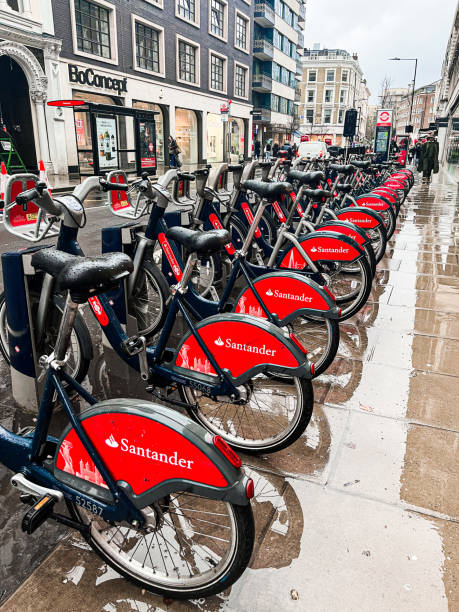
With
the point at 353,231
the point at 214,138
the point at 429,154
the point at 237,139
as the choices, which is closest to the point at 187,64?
the point at 214,138

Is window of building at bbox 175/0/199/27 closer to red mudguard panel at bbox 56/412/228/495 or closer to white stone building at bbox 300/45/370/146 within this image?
red mudguard panel at bbox 56/412/228/495

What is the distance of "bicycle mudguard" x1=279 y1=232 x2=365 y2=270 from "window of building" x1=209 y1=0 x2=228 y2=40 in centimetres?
3360

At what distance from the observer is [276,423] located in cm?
289

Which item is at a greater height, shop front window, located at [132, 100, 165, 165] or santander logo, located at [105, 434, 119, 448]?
shop front window, located at [132, 100, 165, 165]

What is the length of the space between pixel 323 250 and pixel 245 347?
6.81 ft

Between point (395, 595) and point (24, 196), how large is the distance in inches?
101

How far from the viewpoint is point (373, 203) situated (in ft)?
24.1

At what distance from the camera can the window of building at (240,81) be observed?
123 ft

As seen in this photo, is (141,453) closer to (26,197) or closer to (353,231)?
(26,197)

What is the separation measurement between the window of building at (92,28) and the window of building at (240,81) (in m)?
16.2

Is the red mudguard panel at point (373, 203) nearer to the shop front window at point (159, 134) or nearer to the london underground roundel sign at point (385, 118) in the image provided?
the london underground roundel sign at point (385, 118)

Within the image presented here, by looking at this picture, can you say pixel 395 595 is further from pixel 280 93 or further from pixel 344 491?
pixel 280 93

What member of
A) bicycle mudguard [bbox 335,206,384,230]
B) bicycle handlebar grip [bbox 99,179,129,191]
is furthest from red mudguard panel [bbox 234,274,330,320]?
bicycle mudguard [bbox 335,206,384,230]

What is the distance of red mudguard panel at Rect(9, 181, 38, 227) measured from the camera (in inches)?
117
